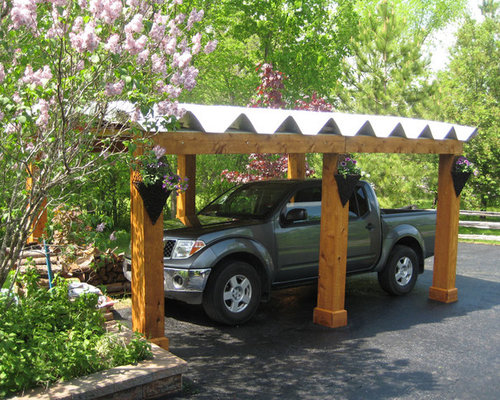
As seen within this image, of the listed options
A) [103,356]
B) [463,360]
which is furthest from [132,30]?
[463,360]

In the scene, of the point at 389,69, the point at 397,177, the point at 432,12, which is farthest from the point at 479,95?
the point at 432,12

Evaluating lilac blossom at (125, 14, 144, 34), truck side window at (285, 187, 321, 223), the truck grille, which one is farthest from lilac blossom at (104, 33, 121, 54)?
truck side window at (285, 187, 321, 223)

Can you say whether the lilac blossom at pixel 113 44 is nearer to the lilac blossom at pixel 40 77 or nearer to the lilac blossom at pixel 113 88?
the lilac blossom at pixel 113 88

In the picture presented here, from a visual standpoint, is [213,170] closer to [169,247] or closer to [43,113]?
[169,247]

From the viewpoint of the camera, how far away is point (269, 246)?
7777 millimetres

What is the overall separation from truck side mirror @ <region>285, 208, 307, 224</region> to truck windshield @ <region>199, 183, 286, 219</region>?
9.4 inches

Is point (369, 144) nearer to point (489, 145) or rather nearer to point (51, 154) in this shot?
point (51, 154)

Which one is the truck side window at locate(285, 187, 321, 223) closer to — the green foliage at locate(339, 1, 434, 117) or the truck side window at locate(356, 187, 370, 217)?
the truck side window at locate(356, 187, 370, 217)

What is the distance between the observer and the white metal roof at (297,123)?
19.0 ft

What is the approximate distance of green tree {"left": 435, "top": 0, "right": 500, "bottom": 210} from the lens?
1945 cm

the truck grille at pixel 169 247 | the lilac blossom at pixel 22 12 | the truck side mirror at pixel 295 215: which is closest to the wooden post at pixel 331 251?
the truck side mirror at pixel 295 215

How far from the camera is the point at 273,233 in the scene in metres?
7.84

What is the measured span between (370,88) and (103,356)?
673 inches

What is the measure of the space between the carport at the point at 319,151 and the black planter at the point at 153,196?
85 millimetres
